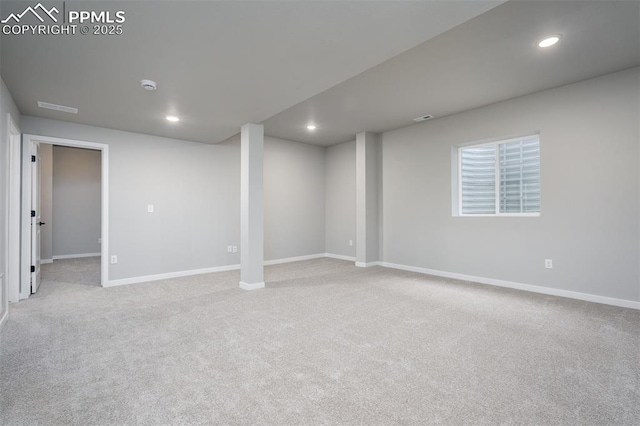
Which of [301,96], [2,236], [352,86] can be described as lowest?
[2,236]

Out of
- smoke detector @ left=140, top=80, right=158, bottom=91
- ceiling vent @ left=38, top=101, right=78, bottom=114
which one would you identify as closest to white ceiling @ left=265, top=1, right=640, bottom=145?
smoke detector @ left=140, top=80, right=158, bottom=91

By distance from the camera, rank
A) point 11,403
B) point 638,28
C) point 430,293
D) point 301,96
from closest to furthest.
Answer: point 11,403
point 638,28
point 301,96
point 430,293

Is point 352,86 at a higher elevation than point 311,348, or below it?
higher

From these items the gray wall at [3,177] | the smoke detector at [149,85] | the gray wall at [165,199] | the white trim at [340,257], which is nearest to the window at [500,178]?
the white trim at [340,257]

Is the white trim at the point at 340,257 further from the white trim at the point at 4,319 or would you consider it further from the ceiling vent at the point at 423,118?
the white trim at the point at 4,319

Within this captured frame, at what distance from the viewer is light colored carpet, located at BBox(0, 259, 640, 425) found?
5.58 ft

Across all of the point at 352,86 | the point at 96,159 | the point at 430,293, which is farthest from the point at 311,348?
the point at 96,159

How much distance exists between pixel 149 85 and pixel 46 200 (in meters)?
5.92

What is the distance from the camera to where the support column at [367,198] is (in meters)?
6.12

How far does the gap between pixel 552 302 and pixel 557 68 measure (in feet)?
8.82

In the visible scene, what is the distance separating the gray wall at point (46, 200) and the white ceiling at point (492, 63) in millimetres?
5480

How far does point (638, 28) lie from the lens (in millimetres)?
2633

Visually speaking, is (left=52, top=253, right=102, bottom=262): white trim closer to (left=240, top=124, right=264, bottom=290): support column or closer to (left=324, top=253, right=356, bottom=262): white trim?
(left=240, top=124, right=264, bottom=290): support column

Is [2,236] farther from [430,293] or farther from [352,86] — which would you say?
[430,293]
